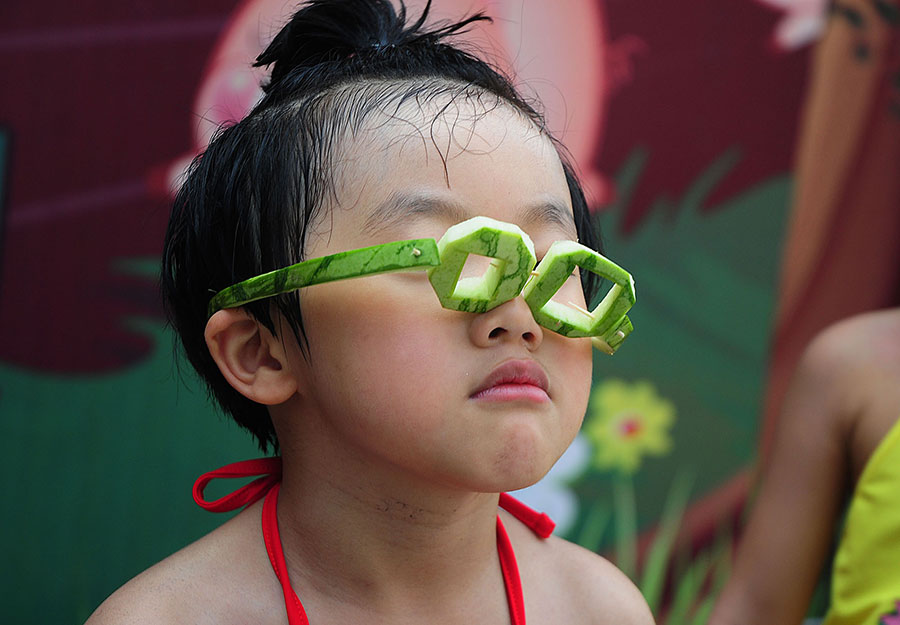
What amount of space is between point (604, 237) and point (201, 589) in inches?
72.9

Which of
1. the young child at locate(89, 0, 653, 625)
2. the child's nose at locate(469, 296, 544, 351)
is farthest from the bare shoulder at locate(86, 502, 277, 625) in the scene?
the child's nose at locate(469, 296, 544, 351)

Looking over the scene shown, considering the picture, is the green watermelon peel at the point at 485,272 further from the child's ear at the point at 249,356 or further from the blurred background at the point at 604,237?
the blurred background at the point at 604,237

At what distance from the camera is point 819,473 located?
1917 mm

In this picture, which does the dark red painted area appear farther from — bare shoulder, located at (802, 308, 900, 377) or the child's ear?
bare shoulder, located at (802, 308, 900, 377)

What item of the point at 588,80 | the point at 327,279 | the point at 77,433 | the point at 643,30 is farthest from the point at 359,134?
the point at 643,30

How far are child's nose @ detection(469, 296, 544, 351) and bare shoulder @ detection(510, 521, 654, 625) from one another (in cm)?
52

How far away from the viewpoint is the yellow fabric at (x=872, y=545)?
5.71ft

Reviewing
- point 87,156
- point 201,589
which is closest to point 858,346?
point 201,589


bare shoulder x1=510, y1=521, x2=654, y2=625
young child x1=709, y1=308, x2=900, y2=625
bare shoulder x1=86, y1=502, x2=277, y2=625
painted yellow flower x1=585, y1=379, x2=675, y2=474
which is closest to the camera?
bare shoulder x1=86, y1=502, x2=277, y2=625

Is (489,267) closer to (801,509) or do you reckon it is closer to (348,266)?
(348,266)

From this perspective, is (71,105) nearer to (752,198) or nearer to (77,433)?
(77,433)

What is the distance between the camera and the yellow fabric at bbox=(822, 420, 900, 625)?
1.74 meters

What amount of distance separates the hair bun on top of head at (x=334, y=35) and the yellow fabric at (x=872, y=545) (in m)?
1.22

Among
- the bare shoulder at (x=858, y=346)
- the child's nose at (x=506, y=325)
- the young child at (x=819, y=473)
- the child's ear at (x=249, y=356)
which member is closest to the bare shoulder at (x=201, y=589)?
the child's ear at (x=249, y=356)
